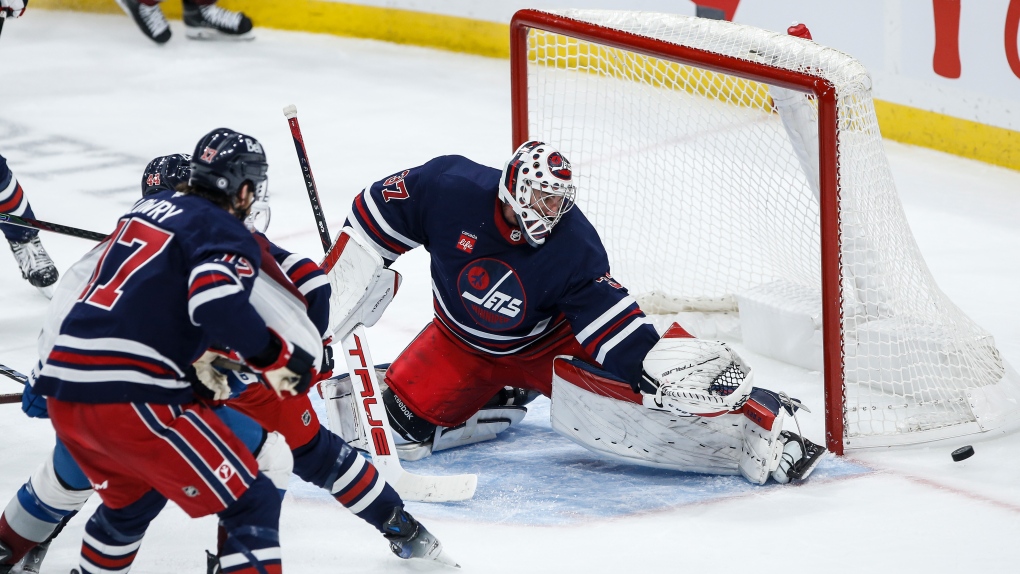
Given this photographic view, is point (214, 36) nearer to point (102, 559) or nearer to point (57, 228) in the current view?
point (57, 228)

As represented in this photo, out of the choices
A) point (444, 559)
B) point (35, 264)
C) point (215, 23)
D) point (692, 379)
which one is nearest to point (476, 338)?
point (692, 379)

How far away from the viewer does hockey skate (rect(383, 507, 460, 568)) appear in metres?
2.66

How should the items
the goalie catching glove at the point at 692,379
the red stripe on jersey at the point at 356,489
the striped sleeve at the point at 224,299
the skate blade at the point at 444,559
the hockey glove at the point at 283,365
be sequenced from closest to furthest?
the striped sleeve at the point at 224,299
the hockey glove at the point at 283,365
the red stripe on jersey at the point at 356,489
the skate blade at the point at 444,559
the goalie catching glove at the point at 692,379

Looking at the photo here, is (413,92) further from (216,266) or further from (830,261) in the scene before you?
(216,266)

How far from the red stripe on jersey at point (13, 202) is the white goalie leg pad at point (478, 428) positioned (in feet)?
5.73

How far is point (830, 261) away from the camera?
10.5 feet

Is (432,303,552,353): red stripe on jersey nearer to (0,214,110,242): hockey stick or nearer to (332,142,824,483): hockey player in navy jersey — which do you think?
(332,142,824,483): hockey player in navy jersey

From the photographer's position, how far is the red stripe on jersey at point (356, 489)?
8.48ft

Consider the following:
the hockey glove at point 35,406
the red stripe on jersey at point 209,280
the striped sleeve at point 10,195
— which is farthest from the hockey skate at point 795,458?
the striped sleeve at point 10,195

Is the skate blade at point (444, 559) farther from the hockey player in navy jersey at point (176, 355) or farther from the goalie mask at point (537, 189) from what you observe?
the goalie mask at point (537, 189)

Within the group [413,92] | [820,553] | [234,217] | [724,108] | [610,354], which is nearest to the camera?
[234,217]

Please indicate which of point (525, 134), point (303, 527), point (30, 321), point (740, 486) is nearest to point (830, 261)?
point (740, 486)

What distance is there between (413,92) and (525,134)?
2.97 meters

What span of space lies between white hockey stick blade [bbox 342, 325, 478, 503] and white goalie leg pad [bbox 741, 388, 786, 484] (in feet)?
2.18
